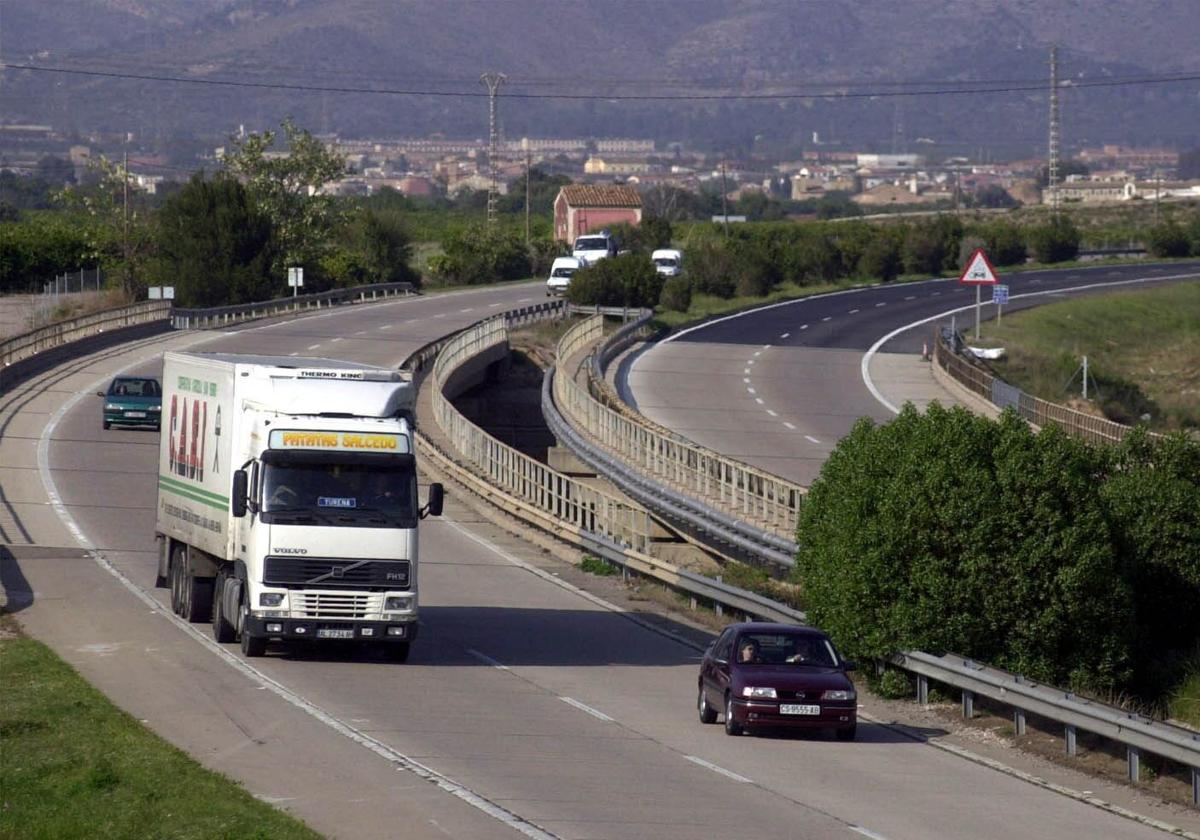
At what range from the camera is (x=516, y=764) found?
53.6 feet

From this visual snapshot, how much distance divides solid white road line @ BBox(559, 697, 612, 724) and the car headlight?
1.51m

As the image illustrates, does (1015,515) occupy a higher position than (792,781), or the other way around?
(1015,515)

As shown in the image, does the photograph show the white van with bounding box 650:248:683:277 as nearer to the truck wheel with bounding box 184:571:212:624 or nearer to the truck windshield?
the truck wheel with bounding box 184:571:212:624

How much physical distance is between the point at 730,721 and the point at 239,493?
6.31 metres

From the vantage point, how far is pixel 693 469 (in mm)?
33469

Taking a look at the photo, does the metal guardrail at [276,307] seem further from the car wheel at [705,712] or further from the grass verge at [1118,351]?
the car wheel at [705,712]

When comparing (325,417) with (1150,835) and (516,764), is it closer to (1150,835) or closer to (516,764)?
(516,764)

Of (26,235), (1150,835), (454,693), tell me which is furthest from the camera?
(26,235)

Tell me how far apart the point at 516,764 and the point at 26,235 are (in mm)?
88184

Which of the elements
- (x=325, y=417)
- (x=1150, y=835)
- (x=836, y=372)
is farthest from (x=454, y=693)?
(x=836, y=372)

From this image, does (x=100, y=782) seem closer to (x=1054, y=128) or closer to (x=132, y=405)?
(x=132, y=405)

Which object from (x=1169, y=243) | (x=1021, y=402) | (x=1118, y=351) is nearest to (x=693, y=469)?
(x=1021, y=402)

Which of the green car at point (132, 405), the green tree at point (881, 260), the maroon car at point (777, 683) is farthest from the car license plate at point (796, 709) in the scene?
the green tree at point (881, 260)

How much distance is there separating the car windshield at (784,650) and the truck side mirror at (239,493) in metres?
5.90
